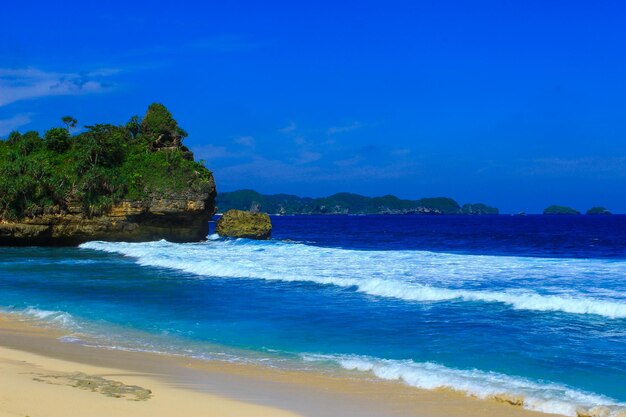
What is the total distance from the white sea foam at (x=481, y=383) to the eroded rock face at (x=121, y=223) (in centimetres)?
3093

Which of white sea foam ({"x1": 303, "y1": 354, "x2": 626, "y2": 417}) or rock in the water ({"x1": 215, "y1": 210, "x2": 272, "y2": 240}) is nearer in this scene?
white sea foam ({"x1": 303, "y1": 354, "x2": 626, "y2": 417})

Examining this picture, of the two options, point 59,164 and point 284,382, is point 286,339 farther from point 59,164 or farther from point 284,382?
point 59,164

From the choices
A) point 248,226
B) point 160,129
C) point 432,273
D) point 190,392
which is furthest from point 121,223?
point 190,392

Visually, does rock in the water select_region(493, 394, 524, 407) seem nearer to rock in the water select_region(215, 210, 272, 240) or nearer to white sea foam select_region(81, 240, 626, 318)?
white sea foam select_region(81, 240, 626, 318)

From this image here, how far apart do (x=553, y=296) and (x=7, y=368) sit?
499 inches

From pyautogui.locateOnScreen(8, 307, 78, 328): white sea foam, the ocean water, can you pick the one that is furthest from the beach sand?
pyautogui.locateOnScreen(8, 307, 78, 328): white sea foam

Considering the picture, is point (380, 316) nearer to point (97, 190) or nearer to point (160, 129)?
point (97, 190)

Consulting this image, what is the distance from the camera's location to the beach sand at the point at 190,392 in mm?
6785

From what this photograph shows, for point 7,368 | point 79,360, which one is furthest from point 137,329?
point 7,368

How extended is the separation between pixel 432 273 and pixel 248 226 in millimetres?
26537

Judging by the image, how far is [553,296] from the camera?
15680 millimetres

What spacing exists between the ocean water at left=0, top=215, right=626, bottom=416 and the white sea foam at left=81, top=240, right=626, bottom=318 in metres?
0.07

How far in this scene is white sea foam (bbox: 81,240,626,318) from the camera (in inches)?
628

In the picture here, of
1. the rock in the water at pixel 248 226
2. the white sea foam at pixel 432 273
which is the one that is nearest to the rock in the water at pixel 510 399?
the white sea foam at pixel 432 273
